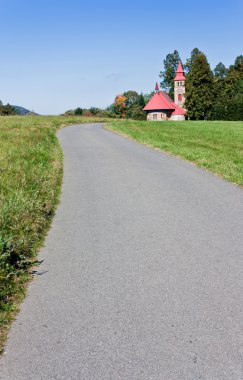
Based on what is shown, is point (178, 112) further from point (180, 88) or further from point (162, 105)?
point (180, 88)

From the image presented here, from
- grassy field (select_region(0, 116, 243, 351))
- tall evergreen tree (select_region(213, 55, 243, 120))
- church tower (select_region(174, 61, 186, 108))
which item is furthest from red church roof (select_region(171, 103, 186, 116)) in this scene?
grassy field (select_region(0, 116, 243, 351))

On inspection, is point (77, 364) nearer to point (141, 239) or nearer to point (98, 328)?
point (98, 328)

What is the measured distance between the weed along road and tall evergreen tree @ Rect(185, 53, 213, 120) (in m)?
67.5

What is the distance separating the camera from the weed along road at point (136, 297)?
3.09 meters

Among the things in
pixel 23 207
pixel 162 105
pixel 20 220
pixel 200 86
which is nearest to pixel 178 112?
pixel 162 105

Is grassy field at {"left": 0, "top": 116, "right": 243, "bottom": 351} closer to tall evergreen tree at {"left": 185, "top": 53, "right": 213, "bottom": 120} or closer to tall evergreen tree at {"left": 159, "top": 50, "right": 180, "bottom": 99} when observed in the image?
tall evergreen tree at {"left": 185, "top": 53, "right": 213, "bottom": 120}

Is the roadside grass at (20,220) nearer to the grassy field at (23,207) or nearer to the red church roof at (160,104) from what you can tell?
the grassy field at (23,207)

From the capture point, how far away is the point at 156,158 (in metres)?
16.2

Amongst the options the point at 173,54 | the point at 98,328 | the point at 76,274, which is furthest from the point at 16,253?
the point at 173,54

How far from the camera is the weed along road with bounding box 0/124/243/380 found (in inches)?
122

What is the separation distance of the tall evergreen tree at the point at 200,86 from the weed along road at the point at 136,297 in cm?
6752

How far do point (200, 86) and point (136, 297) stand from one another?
73.2 metres

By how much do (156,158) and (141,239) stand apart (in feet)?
34.2

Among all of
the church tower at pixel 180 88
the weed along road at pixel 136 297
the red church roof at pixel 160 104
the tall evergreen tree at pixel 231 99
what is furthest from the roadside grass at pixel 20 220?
the church tower at pixel 180 88
